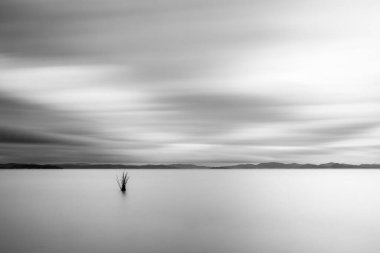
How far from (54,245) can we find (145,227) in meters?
8.15

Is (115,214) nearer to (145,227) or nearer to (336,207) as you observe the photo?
(145,227)

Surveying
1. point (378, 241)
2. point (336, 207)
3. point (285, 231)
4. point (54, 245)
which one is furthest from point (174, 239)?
point (336, 207)

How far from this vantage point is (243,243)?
22797mm

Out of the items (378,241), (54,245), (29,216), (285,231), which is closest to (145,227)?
(54,245)

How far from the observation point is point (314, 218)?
35.8m

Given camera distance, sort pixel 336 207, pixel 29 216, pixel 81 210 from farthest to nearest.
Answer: pixel 336 207
pixel 81 210
pixel 29 216

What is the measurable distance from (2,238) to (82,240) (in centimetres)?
488

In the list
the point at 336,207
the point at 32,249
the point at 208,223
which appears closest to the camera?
the point at 32,249

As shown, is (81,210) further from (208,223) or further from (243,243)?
(243,243)

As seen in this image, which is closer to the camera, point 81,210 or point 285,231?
point 285,231

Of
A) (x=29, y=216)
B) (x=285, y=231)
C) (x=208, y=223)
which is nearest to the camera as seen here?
(x=285, y=231)

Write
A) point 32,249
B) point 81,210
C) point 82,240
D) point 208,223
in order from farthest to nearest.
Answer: point 81,210
point 208,223
point 82,240
point 32,249

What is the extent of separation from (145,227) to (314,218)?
16.6 m

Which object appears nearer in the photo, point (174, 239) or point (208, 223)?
point (174, 239)
